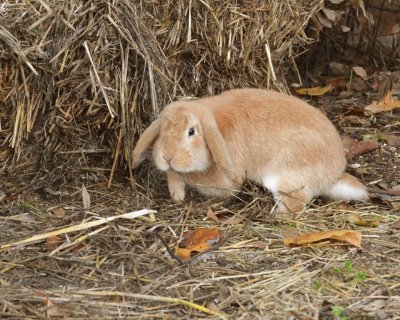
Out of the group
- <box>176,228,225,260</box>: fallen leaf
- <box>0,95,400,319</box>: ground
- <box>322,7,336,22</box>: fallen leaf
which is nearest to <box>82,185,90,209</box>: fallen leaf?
<box>0,95,400,319</box>: ground

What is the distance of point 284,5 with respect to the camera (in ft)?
19.7

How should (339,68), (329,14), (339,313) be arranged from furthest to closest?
(339,68) → (329,14) → (339,313)

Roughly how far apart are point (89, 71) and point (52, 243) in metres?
1.14

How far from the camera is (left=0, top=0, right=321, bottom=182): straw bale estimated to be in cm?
488

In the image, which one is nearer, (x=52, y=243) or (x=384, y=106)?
(x=52, y=243)

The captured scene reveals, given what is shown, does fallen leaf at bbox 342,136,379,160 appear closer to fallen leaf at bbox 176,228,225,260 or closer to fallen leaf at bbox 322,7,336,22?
fallen leaf at bbox 322,7,336,22

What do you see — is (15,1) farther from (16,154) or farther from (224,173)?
(224,173)

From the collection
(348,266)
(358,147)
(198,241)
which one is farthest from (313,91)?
(348,266)

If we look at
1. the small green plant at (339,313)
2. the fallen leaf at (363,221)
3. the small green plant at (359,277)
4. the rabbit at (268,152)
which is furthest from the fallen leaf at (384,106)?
the small green plant at (339,313)

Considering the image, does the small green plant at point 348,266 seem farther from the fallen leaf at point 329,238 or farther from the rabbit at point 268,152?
the rabbit at point 268,152

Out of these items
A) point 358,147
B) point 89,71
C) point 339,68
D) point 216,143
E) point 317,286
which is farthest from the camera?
point 339,68

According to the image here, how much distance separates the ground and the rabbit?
0.37 ft

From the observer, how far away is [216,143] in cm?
470

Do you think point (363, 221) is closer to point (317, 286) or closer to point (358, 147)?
point (317, 286)
